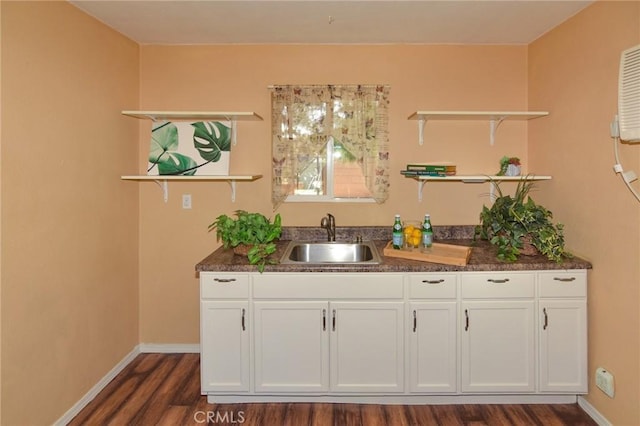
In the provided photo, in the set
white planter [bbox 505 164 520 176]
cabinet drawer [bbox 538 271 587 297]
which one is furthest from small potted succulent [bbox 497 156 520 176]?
cabinet drawer [bbox 538 271 587 297]

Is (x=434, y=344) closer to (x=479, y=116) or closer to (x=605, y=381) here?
(x=605, y=381)

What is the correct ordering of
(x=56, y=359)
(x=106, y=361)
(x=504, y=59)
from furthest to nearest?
(x=504, y=59) < (x=106, y=361) < (x=56, y=359)

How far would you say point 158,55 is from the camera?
3107mm

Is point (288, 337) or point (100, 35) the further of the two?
point (100, 35)

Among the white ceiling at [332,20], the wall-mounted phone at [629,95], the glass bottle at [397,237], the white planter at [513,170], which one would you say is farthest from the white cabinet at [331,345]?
the white ceiling at [332,20]

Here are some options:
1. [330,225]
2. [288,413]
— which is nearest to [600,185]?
[330,225]

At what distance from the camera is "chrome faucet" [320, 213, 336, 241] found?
2986 mm

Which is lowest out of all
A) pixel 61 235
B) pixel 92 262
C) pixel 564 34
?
pixel 92 262

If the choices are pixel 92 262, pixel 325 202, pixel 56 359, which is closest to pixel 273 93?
pixel 325 202

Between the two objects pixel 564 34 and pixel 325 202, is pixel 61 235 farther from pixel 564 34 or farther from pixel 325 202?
pixel 564 34

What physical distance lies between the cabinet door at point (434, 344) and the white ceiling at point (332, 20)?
5.59 feet

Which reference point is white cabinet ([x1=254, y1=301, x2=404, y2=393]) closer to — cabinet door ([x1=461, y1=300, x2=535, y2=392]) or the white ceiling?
cabinet door ([x1=461, y1=300, x2=535, y2=392])

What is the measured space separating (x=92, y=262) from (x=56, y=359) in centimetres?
59

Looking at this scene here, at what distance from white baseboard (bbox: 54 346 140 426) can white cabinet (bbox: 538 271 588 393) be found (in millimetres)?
2656
